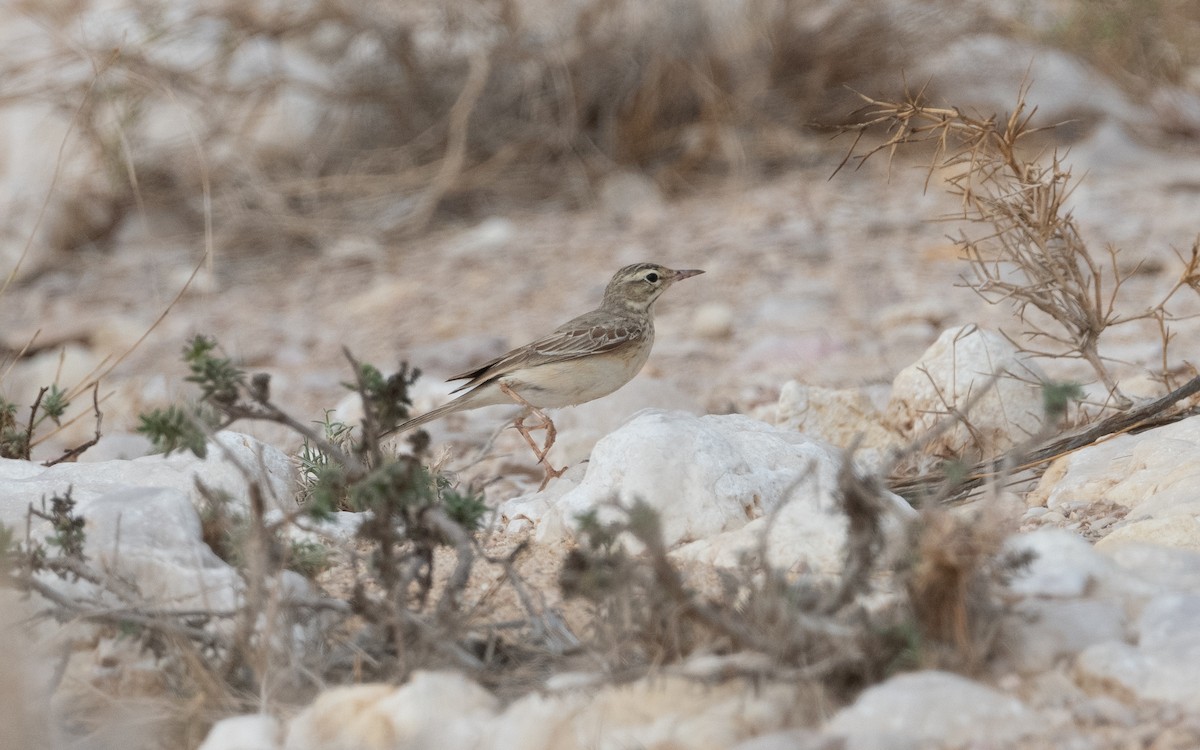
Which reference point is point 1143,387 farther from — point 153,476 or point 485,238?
point 485,238

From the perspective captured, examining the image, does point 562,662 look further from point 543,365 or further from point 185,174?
point 185,174

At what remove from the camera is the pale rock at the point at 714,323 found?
701 cm

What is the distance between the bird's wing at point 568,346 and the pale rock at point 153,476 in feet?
4.40

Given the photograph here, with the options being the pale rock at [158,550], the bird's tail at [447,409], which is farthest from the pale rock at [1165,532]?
the bird's tail at [447,409]

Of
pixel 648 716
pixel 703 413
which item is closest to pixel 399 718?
pixel 648 716

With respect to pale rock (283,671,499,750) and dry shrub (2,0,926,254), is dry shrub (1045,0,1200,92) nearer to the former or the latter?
dry shrub (2,0,926,254)

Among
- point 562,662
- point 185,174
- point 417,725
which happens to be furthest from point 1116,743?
point 185,174

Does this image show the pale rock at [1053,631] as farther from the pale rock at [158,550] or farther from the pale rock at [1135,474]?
the pale rock at [158,550]

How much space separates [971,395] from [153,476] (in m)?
2.43

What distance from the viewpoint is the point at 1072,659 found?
247 cm

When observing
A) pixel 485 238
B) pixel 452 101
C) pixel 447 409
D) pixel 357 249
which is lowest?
pixel 447 409

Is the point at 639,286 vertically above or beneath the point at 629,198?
beneath

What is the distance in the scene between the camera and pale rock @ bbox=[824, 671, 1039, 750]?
7.32 feet

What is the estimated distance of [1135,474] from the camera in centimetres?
382
